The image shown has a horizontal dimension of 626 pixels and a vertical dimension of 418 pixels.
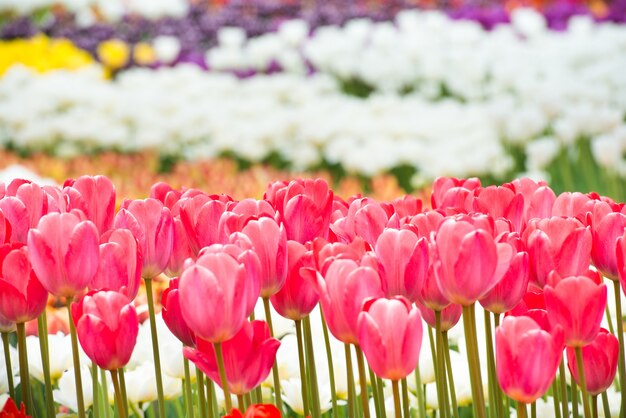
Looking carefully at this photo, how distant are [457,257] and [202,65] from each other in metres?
7.15

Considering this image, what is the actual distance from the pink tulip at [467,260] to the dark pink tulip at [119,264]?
392 mm

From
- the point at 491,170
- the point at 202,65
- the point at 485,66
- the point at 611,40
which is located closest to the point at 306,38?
the point at 202,65

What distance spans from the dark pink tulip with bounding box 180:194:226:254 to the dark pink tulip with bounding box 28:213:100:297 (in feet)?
0.58

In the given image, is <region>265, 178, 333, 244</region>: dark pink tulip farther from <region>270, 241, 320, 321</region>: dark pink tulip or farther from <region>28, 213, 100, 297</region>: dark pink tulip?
<region>28, 213, 100, 297</region>: dark pink tulip

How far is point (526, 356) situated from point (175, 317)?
1.41 feet

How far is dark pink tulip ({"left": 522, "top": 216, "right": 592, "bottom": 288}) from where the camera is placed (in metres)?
1.20

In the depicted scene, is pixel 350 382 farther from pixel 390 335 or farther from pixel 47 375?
pixel 47 375

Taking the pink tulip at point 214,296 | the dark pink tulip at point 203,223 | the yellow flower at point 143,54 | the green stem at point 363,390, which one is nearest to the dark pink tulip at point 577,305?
the green stem at point 363,390

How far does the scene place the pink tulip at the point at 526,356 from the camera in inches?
39.8

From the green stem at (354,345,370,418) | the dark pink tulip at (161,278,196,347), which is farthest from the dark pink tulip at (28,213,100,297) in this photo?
the green stem at (354,345,370,418)

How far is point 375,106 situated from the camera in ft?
18.5

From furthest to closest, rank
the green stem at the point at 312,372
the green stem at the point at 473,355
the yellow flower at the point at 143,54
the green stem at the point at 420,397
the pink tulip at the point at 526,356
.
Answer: the yellow flower at the point at 143,54
the green stem at the point at 420,397
the green stem at the point at 312,372
the green stem at the point at 473,355
the pink tulip at the point at 526,356

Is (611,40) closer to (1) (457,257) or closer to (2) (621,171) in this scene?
(2) (621,171)

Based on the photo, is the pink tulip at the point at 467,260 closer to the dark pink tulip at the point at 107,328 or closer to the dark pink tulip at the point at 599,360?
the dark pink tulip at the point at 599,360
